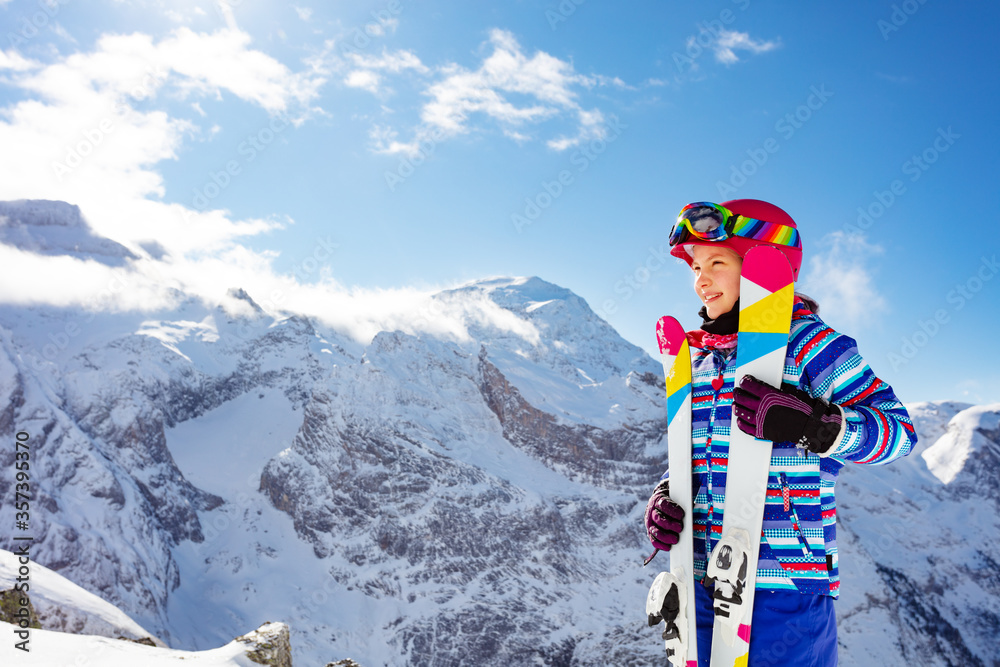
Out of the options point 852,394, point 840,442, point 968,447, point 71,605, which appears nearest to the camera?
point 840,442

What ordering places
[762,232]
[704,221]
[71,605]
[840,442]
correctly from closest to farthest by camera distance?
[840,442] → [762,232] → [704,221] → [71,605]

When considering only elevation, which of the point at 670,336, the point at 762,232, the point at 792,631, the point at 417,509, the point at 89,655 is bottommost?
the point at 89,655

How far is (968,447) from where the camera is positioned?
8238cm

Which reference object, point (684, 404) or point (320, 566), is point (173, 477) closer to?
point (320, 566)

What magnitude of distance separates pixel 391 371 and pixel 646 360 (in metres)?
63.1

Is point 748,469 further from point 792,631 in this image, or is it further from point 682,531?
point 792,631

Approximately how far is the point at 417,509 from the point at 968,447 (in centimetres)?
8399

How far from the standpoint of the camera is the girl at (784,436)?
2398 mm

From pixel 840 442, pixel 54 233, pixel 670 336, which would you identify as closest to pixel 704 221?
pixel 670 336

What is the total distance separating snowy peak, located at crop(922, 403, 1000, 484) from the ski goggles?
10553 cm

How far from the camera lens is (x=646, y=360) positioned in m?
120

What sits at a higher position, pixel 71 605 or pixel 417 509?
pixel 417 509

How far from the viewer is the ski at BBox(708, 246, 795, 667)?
95.9 inches

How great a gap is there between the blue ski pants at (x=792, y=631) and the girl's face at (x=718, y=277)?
1.41 m
